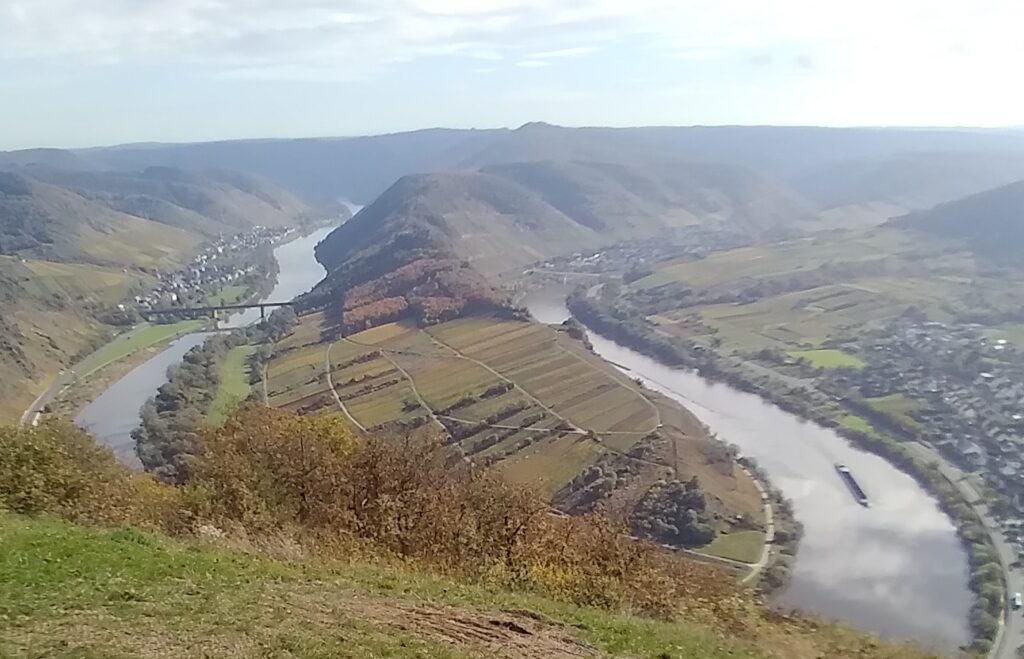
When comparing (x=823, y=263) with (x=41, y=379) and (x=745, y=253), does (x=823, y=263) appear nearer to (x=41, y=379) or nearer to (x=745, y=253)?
(x=745, y=253)

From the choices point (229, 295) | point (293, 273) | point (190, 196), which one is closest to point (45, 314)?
point (229, 295)

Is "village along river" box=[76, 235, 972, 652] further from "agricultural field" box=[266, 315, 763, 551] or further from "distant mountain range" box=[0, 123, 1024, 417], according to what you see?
"distant mountain range" box=[0, 123, 1024, 417]

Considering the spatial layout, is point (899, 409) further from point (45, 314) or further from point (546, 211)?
point (546, 211)

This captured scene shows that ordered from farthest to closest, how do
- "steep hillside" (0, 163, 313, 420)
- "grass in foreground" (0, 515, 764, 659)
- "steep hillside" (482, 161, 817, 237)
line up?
"steep hillside" (482, 161, 817, 237) → "steep hillside" (0, 163, 313, 420) → "grass in foreground" (0, 515, 764, 659)

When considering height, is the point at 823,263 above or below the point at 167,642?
below

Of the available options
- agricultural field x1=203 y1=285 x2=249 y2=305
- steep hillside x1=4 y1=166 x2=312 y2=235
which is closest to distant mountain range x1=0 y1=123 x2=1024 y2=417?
steep hillside x1=4 y1=166 x2=312 y2=235

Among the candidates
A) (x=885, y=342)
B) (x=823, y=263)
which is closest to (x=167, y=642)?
(x=885, y=342)

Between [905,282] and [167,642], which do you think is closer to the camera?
[167,642]
